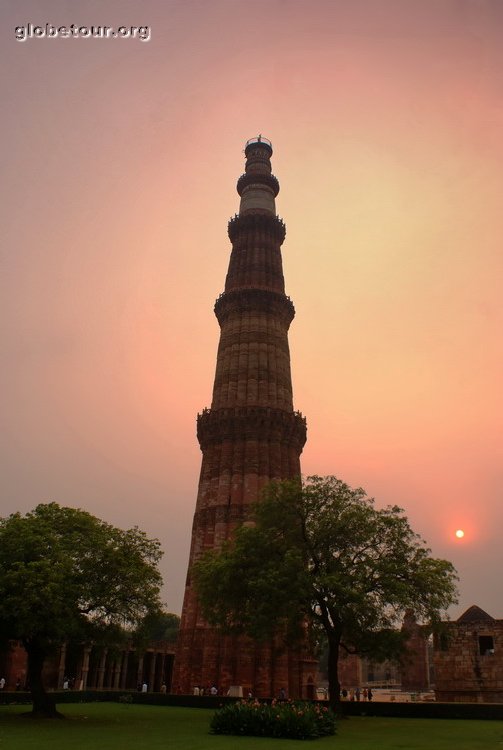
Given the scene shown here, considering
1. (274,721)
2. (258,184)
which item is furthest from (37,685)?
(258,184)

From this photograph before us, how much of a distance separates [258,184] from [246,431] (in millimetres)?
27243

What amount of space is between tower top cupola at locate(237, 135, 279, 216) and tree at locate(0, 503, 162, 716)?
37501 mm

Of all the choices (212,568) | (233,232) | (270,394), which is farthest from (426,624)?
(233,232)

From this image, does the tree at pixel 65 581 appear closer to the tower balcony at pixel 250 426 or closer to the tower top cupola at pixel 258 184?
the tower balcony at pixel 250 426

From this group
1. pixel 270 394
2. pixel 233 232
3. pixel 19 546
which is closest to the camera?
pixel 19 546

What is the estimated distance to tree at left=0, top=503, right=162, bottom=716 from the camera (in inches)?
972

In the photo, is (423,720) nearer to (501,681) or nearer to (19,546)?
(501,681)

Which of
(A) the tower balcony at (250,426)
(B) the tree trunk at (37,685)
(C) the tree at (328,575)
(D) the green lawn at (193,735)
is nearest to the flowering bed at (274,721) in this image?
(D) the green lawn at (193,735)

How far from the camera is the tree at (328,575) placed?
86.6 ft

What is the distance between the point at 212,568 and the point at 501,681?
23684mm

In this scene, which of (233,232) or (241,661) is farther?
(233,232)

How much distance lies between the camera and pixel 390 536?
93.4ft

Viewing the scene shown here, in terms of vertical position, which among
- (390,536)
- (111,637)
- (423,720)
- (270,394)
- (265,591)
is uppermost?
(270,394)

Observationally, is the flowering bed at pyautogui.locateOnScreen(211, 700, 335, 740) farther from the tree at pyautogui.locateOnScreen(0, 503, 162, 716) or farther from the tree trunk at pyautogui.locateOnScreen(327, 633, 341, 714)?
the tree at pyautogui.locateOnScreen(0, 503, 162, 716)
